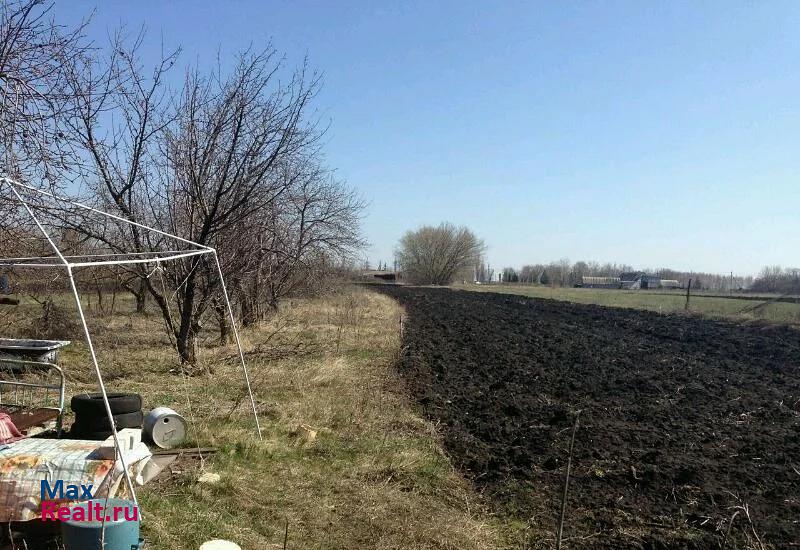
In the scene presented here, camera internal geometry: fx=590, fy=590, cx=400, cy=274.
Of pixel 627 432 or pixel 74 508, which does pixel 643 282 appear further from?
pixel 74 508

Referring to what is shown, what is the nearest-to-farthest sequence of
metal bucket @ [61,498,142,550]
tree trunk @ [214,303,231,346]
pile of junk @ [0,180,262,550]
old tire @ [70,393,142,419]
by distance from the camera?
metal bucket @ [61,498,142,550], pile of junk @ [0,180,262,550], old tire @ [70,393,142,419], tree trunk @ [214,303,231,346]

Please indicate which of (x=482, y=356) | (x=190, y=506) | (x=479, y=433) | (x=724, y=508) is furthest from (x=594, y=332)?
(x=190, y=506)

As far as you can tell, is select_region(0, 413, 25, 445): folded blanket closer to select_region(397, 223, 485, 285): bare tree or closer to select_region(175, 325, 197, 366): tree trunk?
select_region(175, 325, 197, 366): tree trunk

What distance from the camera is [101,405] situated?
5.55 meters

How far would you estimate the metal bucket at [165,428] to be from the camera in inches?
231

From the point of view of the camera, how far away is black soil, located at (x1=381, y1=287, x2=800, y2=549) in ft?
16.1

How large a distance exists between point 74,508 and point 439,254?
81087 millimetres

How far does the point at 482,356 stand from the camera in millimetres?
13977

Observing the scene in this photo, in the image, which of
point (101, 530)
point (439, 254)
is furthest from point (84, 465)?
point (439, 254)

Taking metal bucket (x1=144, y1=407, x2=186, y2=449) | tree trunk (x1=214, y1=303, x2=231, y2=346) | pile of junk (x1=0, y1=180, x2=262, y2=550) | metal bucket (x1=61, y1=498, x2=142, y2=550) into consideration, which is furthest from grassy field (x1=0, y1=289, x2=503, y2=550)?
tree trunk (x1=214, y1=303, x2=231, y2=346)

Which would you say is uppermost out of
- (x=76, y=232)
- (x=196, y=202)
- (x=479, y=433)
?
(x=196, y=202)

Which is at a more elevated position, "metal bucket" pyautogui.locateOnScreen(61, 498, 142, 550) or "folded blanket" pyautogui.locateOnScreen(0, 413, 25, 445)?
"folded blanket" pyautogui.locateOnScreen(0, 413, 25, 445)

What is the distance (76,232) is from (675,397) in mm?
10345

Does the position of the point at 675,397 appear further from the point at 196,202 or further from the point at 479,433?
the point at 196,202
